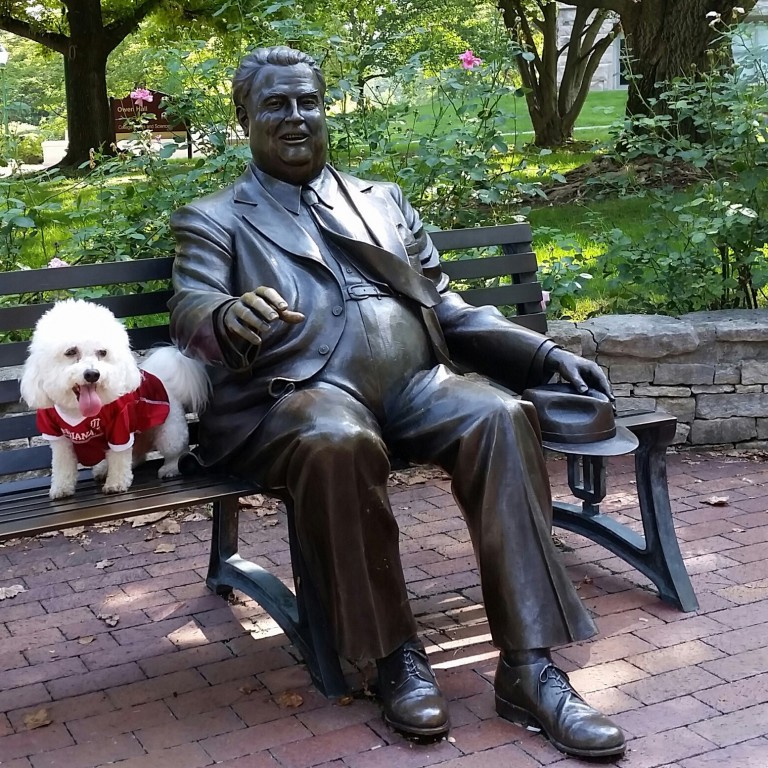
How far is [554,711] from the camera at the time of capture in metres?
3.05

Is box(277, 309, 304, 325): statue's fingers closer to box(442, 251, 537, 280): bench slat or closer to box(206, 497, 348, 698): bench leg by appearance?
box(206, 497, 348, 698): bench leg

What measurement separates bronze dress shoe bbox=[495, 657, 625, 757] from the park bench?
1.63 ft

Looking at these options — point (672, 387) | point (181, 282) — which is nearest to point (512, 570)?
point (181, 282)

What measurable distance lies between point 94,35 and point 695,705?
54.3 ft

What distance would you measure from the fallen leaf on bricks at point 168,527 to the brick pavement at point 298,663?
3cm

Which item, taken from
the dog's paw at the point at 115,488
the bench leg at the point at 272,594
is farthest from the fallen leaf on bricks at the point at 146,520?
the dog's paw at the point at 115,488

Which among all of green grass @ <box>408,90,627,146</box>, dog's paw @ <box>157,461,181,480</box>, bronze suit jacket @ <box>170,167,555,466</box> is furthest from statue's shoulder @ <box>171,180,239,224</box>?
green grass @ <box>408,90,627,146</box>

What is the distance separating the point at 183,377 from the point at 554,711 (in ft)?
4.76

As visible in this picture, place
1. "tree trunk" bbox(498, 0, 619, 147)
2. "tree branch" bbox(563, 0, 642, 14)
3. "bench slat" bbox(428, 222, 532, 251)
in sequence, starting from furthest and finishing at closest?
1. "tree trunk" bbox(498, 0, 619, 147)
2. "tree branch" bbox(563, 0, 642, 14)
3. "bench slat" bbox(428, 222, 532, 251)

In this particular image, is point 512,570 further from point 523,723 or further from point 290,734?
point 290,734

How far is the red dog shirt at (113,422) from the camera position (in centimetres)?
341

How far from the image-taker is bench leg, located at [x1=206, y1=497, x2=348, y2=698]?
337cm

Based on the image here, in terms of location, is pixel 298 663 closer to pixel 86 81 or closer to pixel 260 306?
pixel 260 306

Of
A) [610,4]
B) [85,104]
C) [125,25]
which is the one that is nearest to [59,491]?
[610,4]
